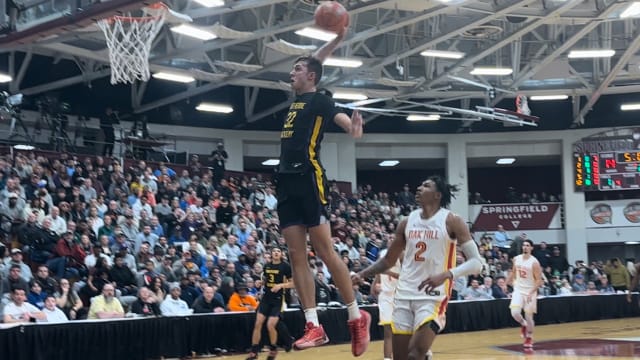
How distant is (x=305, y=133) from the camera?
6602 millimetres

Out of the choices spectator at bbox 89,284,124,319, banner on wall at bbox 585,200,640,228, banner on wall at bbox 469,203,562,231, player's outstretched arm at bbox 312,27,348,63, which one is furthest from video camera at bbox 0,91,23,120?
banner on wall at bbox 585,200,640,228

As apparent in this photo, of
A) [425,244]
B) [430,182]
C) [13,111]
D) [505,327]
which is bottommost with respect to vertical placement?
[505,327]

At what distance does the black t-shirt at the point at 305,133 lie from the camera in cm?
655

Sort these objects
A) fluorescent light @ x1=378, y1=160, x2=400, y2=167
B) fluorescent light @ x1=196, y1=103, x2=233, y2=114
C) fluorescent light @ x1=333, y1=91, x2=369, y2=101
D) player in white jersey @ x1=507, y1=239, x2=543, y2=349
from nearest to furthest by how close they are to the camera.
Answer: player in white jersey @ x1=507, y1=239, x2=543, y2=349
fluorescent light @ x1=333, y1=91, x2=369, y2=101
fluorescent light @ x1=196, y1=103, x2=233, y2=114
fluorescent light @ x1=378, y1=160, x2=400, y2=167

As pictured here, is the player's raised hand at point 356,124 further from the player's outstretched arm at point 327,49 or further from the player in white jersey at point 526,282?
the player in white jersey at point 526,282

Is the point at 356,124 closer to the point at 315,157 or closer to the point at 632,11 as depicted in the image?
the point at 315,157

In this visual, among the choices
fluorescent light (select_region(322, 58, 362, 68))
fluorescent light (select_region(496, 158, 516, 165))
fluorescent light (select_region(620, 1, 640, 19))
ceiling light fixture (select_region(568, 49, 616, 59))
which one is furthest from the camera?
fluorescent light (select_region(496, 158, 516, 165))

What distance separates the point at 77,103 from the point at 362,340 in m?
21.8

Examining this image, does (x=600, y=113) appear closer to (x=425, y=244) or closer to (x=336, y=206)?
(x=336, y=206)

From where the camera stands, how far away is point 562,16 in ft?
82.8

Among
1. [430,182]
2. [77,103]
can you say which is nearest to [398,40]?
[77,103]

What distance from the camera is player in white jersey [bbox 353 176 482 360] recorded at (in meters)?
7.01

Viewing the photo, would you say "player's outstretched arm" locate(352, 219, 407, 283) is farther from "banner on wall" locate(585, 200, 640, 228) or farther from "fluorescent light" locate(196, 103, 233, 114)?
"banner on wall" locate(585, 200, 640, 228)

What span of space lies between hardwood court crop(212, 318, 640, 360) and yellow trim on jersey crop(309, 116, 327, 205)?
7.60 m
